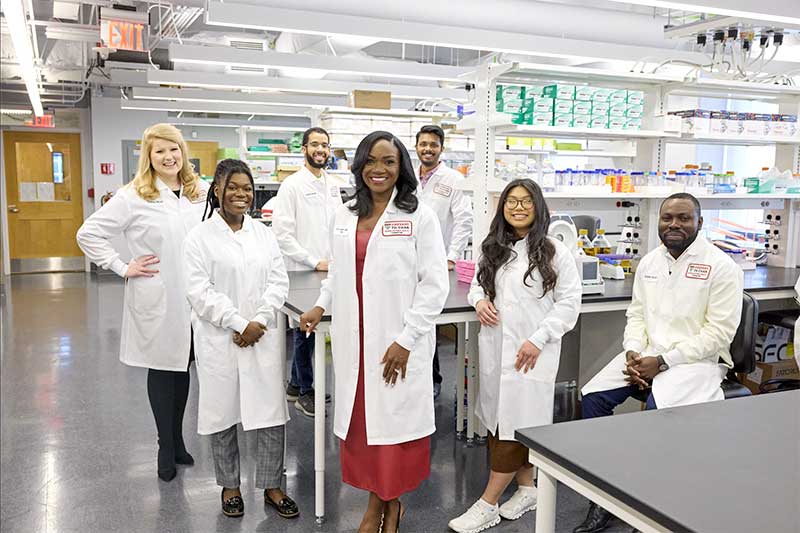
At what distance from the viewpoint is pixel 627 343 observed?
9.95 ft

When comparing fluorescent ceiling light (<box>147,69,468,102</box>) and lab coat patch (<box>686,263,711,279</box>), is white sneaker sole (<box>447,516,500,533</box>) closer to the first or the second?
lab coat patch (<box>686,263,711,279</box>)

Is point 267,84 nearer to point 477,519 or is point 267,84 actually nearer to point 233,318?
point 233,318

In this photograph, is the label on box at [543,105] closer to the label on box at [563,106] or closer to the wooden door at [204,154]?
the label on box at [563,106]

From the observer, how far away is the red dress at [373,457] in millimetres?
2451

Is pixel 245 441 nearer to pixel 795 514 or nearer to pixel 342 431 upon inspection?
pixel 342 431

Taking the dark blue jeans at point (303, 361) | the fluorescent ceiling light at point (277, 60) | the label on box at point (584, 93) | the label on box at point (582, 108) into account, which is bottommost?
the dark blue jeans at point (303, 361)

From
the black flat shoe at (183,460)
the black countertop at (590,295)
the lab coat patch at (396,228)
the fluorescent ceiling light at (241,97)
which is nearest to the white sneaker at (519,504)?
the black countertop at (590,295)

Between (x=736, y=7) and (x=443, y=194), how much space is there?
6.17ft

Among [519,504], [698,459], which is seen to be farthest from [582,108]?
[698,459]

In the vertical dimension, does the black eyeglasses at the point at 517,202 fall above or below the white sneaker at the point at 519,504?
above

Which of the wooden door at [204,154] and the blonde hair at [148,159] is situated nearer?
the blonde hair at [148,159]

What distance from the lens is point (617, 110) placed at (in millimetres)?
3928

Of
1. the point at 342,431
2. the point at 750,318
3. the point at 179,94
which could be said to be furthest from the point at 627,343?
the point at 179,94

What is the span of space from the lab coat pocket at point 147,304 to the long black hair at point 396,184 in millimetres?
1133
